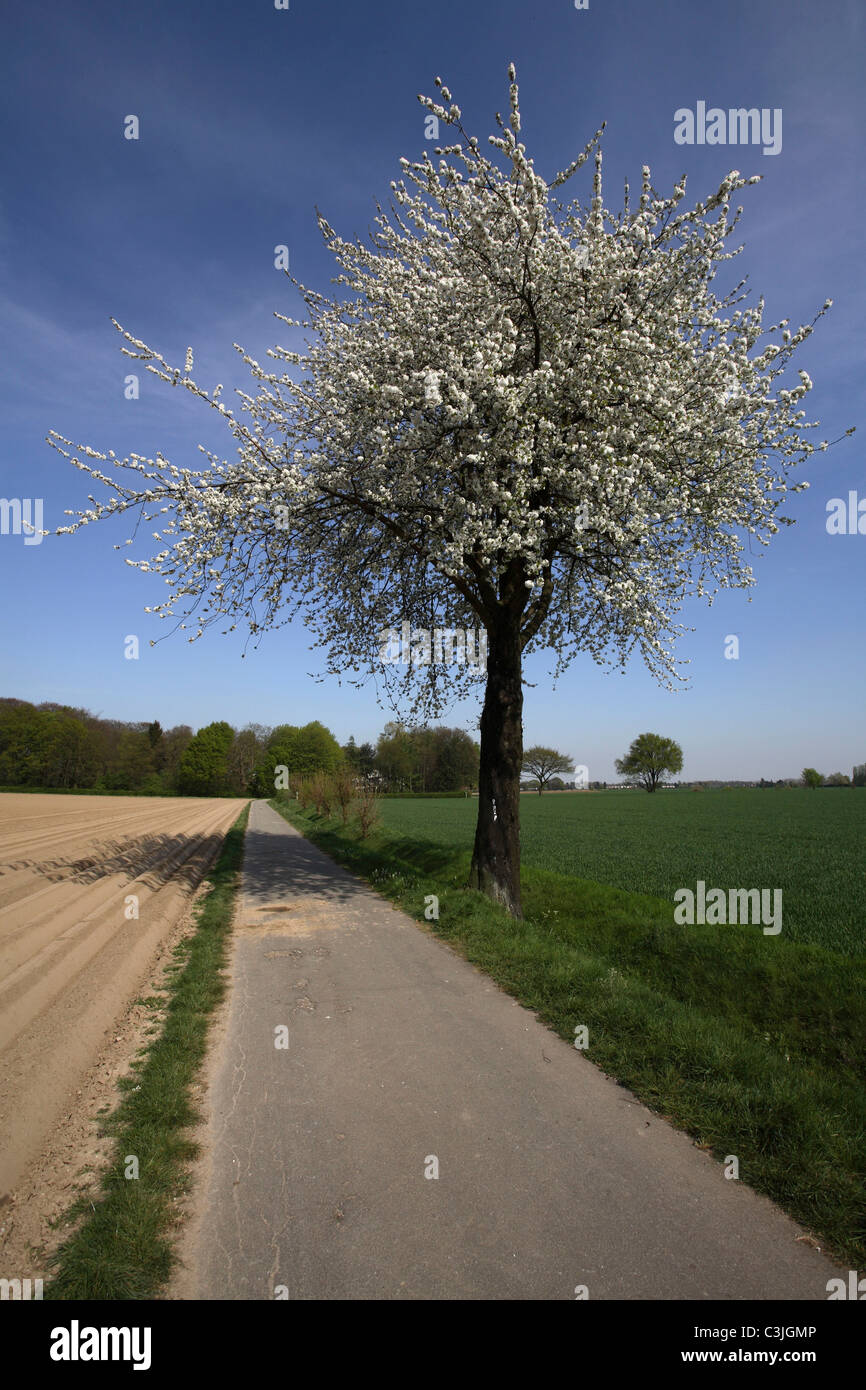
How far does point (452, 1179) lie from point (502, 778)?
7.38 meters

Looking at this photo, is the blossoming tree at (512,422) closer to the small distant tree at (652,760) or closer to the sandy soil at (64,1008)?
the sandy soil at (64,1008)

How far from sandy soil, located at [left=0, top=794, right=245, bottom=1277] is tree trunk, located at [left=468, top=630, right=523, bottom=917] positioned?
16.6 feet

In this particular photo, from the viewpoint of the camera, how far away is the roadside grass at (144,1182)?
296cm

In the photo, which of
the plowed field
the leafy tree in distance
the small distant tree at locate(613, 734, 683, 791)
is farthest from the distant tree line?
the plowed field

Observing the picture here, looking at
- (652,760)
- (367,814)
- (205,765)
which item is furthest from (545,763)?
(367,814)

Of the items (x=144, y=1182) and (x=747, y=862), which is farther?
(x=747, y=862)

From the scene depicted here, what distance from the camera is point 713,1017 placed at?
6.54 meters

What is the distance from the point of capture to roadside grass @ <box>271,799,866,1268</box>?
Result: 12.7 feet

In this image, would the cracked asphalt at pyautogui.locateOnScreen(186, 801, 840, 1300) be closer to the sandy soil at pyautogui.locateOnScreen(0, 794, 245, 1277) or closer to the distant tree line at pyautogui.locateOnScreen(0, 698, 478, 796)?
the sandy soil at pyautogui.locateOnScreen(0, 794, 245, 1277)

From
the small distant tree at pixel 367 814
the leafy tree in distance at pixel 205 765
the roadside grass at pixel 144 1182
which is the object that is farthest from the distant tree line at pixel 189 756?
the roadside grass at pixel 144 1182

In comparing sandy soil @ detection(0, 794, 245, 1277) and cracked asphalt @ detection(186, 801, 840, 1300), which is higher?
cracked asphalt @ detection(186, 801, 840, 1300)

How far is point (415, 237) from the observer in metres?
10.4

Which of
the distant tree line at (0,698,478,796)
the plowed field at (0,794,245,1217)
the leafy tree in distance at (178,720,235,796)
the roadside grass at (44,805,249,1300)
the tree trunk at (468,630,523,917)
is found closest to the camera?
the roadside grass at (44,805,249,1300)

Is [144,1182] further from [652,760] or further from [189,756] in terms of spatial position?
[652,760]
